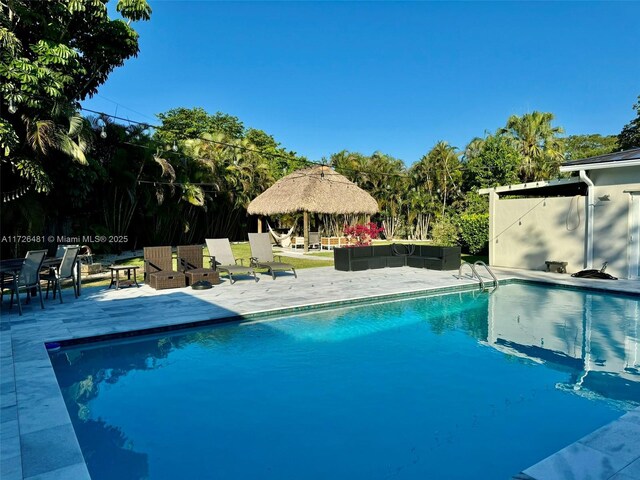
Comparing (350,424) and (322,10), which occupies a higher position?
(322,10)

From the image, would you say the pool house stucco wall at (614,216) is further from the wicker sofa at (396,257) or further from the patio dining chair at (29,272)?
the patio dining chair at (29,272)

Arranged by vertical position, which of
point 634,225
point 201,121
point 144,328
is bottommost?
point 144,328

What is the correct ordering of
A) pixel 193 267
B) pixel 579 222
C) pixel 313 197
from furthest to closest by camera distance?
pixel 313 197
pixel 579 222
pixel 193 267

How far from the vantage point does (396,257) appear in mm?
13836

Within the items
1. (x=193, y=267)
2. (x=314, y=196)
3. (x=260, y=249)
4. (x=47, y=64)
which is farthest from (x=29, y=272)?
(x=314, y=196)

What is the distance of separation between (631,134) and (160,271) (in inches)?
1204

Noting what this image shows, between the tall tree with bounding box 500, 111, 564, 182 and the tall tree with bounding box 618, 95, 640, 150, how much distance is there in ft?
13.2

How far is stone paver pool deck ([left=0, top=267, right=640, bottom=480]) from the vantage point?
8.63ft

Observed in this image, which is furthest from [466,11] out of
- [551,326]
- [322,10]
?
[551,326]

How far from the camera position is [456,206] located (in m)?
28.0

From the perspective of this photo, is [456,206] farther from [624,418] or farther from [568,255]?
[624,418]

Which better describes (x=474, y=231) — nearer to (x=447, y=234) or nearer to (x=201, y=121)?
(x=447, y=234)

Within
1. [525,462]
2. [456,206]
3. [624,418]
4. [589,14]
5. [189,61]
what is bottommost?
[525,462]

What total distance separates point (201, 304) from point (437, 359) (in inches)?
167
